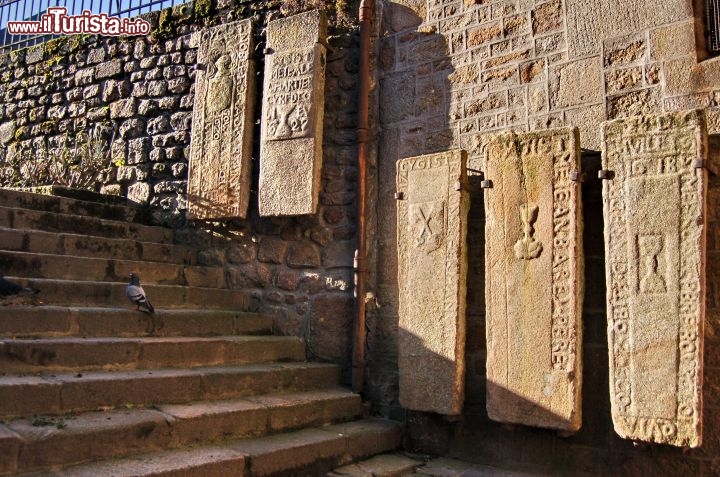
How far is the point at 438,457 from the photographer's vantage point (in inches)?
151

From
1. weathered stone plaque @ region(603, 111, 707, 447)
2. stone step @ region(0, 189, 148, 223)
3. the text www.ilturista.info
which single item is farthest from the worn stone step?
the text www.ilturista.info

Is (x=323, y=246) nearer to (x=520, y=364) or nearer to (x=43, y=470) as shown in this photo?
(x=520, y=364)

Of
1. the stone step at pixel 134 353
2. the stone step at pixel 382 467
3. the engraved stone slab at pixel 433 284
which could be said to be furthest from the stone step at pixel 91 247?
the stone step at pixel 382 467

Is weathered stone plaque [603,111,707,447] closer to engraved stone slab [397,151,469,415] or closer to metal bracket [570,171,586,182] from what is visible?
metal bracket [570,171,586,182]

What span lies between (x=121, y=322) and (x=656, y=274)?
2.80m

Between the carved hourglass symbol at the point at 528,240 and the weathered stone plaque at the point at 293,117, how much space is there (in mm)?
1515

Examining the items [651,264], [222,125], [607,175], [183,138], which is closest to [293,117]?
[222,125]

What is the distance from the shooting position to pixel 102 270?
13.5ft

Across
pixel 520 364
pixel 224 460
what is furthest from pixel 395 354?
pixel 224 460

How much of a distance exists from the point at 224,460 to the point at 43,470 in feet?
Result: 2.34

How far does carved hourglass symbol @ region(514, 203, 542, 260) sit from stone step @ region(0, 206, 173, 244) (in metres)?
2.96

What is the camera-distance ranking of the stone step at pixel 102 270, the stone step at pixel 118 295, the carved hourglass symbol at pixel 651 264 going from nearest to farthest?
the carved hourglass symbol at pixel 651 264, the stone step at pixel 118 295, the stone step at pixel 102 270

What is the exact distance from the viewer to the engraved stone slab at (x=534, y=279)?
3291 mm

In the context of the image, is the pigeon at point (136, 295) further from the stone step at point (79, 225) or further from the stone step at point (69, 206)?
the stone step at point (69, 206)
